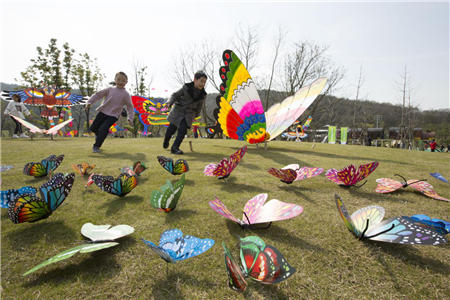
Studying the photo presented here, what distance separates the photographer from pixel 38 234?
1.20 m

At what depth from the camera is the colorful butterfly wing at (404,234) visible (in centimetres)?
96

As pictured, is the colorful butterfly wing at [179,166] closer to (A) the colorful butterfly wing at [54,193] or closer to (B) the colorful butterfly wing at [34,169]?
(A) the colorful butterfly wing at [54,193]

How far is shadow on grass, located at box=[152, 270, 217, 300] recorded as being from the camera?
79cm

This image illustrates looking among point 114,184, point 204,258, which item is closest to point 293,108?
point 114,184

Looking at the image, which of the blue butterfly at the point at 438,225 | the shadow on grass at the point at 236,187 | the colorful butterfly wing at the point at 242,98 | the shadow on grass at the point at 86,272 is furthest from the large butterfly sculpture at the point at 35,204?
the colorful butterfly wing at the point at 242,98

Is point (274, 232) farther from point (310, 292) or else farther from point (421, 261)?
point (421, 261)

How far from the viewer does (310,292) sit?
824mm

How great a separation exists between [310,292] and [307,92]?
416 centimetres

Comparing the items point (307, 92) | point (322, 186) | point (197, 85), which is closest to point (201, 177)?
point (322, 186)

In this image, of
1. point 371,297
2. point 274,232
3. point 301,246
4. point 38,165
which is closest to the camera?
point 371,297

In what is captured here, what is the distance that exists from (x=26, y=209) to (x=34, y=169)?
1319 millimetres

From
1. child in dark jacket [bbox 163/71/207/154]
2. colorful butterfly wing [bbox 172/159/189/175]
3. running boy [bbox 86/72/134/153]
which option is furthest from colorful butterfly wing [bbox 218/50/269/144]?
colorful butterfly wing [bbox 172/159/189/175]

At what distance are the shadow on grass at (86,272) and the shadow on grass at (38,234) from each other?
29 cm

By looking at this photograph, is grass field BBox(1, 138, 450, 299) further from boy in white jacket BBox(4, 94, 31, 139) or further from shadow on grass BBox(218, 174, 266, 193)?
boy in white jacket BBox(4, 94, 31, 139)
